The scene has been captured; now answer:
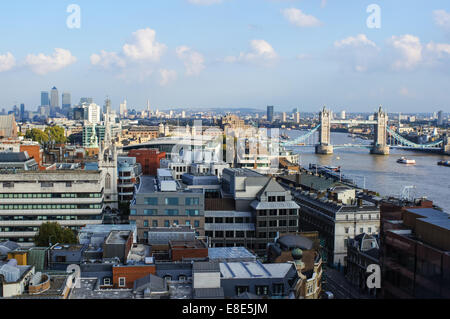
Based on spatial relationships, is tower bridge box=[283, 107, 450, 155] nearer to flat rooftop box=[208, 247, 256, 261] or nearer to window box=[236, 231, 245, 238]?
window box=[236, 231, 245, 238]

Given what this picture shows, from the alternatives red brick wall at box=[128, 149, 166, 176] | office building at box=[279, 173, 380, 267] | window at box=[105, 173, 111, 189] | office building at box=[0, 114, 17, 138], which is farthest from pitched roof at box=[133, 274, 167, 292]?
office building at box=[0, 114, 17, 138]

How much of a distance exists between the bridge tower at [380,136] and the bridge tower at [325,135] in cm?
294

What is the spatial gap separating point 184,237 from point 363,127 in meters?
51.7

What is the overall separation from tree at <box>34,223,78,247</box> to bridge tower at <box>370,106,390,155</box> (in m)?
27.3

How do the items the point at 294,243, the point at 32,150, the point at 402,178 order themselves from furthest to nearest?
the point at 402,178 → the point at 32,150 → the point at 294,243

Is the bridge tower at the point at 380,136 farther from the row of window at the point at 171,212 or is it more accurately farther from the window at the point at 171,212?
the window at the point at 171,212

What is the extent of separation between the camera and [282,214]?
714 cm

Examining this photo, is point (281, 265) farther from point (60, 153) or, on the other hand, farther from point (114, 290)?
point (60, 153)

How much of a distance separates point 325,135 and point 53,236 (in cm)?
2977

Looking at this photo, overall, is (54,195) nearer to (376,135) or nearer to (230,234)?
(230,234)

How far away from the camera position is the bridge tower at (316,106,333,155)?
3067cm

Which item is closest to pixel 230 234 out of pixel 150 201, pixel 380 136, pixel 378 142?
pixel 150 201

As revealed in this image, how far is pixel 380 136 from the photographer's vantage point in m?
35.2

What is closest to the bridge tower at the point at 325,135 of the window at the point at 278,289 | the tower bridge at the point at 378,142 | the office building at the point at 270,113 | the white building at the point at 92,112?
the tower bridge at the point at 378,142
